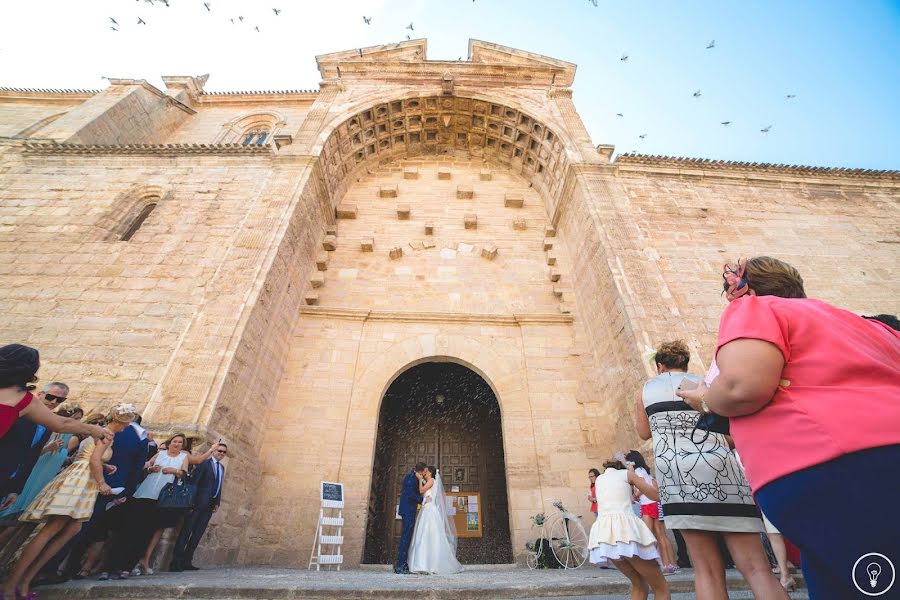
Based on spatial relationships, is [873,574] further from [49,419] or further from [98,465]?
[98,465]

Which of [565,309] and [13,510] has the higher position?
[565,309]

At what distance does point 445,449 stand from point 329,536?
3624 mm

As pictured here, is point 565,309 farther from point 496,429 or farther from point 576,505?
point 576,505

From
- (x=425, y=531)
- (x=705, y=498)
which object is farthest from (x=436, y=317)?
(x=705, y=498)

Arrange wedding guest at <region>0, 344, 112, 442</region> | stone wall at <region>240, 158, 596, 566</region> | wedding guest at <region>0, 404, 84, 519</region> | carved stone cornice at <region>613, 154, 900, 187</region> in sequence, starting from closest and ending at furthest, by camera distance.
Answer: wedding guest at <region>0, 344, 112, 442</region>
wedding guest at <region>0, 404, 84, 519</region>
stone wall at <region>240, 158, 596, 566</region>
carved stone cornice at <region>613, 154, 900, 187</region>

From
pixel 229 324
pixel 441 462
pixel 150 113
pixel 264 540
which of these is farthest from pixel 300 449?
pixel 150 113

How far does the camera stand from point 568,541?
19.7 ft

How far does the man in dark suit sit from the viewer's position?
4605mm

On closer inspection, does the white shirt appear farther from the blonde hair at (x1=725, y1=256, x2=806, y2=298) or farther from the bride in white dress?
the blonde hair at (x1=725, y1=256, x2=806, y2=298)

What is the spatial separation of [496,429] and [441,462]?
1.56 m

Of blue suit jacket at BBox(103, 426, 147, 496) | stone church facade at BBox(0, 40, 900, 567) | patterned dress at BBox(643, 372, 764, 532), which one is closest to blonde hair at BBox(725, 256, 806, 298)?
patterned dress at BBox(643, 372, 764, 532)

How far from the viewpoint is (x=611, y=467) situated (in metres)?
3.28

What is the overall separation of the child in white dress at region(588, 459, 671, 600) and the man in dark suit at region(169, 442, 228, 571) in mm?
4501

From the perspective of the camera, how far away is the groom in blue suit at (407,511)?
542cm
